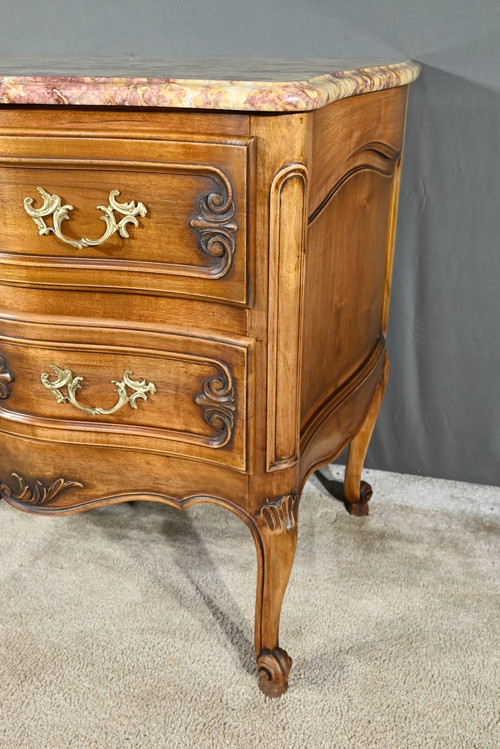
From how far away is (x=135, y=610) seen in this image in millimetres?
1315

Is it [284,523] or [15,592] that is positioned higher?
[284,523]

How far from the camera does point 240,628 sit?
1276 millimetres

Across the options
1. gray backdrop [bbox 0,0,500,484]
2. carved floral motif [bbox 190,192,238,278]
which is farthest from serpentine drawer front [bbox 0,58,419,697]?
gray backdrop [bbox 0,0,500,484]

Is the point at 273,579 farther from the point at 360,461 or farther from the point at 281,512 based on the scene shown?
the point at 360,461

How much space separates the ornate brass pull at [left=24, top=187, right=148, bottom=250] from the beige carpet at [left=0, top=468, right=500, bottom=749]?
2.27 ft

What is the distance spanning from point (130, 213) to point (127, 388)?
9.9 inches

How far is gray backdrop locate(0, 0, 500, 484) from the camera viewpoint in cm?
137

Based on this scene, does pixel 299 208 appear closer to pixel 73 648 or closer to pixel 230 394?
pixel 230 394

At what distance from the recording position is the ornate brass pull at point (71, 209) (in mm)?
894

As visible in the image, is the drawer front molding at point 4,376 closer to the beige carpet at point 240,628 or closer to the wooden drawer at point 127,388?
the wooden drawer at point 127,388

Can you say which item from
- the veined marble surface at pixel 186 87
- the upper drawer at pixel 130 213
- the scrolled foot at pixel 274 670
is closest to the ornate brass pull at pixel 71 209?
the upper drawer at pixel 130 213

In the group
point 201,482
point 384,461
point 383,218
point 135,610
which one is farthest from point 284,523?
point 384,461

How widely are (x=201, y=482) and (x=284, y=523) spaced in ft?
0.43

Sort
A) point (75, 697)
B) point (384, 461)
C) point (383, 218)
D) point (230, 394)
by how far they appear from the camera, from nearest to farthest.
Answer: point (230, 394) < point (75, 697) < point (383, 218) < point (384, 461)
